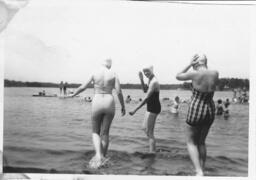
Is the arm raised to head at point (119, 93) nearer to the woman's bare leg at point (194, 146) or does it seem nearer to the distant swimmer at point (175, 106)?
the distant swimmer at point (175, 106)

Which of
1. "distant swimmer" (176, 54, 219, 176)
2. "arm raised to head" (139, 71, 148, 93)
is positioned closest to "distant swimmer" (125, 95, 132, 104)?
"arm raised to head" (139, 71, 148, 93)

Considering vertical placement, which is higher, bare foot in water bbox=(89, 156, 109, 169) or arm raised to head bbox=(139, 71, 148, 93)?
arm raised to head bbox=(139, 71, 148, 93)

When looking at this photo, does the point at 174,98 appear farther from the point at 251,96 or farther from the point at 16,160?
the point at 16,160

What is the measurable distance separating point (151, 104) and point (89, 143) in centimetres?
66

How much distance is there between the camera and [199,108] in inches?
165

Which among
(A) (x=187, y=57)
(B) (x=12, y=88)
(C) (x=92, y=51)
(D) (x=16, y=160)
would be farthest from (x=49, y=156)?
(A) (x=187, y=57)

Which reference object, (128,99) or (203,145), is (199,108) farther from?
(128,99)

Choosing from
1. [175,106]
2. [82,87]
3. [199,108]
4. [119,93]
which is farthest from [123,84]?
[199,108]

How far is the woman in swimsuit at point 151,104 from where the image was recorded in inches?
166

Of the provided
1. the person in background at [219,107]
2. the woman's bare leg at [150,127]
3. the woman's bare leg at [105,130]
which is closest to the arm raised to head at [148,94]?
the woman's bare leg at [150,127]

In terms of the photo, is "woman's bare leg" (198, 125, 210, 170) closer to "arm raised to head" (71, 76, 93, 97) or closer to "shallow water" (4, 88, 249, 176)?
"shallow water" (4, 88, 249, 176)

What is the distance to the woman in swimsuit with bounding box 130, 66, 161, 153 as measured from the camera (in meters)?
4.22

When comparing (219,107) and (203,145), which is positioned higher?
(219,107)

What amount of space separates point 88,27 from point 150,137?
1.14m
